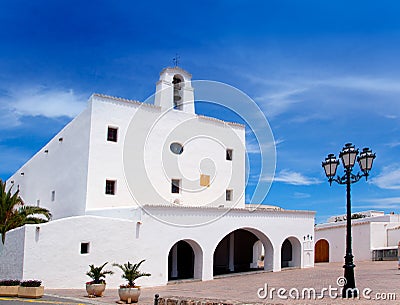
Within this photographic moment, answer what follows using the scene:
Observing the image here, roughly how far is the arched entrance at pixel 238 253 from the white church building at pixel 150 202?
0.07 metres

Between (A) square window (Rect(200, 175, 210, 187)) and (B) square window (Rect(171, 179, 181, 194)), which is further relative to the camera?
(A) square window (Rect(200, 175, 210, 187))

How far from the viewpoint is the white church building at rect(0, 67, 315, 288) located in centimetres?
2108

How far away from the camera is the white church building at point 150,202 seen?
830 inches

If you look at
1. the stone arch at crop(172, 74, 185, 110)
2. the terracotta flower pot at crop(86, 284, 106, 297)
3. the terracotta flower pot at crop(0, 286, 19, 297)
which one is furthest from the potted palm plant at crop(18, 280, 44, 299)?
the stone arch at crop(172, 74, 185, 110)

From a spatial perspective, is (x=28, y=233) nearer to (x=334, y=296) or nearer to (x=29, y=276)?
(x=29, y=276)

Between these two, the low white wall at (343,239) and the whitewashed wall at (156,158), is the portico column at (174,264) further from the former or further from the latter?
the low white wall at (343,239)

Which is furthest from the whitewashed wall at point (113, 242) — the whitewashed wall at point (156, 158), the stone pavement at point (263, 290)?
the whitewashed wall at point (156, 158)

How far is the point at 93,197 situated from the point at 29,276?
22.2 feet

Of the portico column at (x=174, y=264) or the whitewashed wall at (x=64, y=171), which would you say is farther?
the whitewashed wall at (x=64, y=171)

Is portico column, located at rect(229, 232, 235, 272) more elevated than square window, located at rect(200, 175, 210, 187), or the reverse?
square window, located at rect(200, 175, 210, 187)

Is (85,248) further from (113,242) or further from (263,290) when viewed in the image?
(263,290)

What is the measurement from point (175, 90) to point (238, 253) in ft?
38.0

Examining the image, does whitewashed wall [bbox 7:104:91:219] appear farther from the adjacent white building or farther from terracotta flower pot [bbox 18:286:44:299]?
the adjacent white building

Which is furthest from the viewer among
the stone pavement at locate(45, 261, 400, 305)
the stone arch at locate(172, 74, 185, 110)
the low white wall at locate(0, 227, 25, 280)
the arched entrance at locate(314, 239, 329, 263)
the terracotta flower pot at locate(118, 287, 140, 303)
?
the arched entrance at locate(314, 239, 329, 263)
